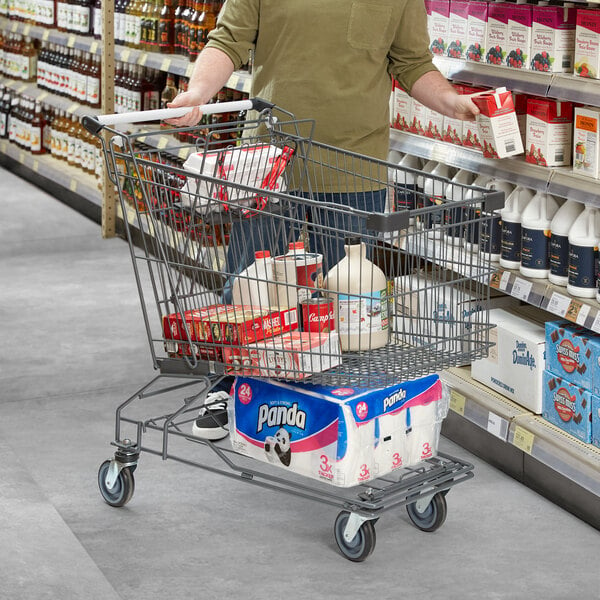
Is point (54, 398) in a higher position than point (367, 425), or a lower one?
lower

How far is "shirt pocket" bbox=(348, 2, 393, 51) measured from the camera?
129 inches

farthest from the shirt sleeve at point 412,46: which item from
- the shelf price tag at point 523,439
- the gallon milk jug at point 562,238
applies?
the shelf price tag at point 523,439

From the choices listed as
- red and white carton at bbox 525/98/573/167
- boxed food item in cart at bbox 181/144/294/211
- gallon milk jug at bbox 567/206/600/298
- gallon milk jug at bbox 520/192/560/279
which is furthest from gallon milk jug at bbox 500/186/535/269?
boxed food item in cart at bbox 181/144/294/211

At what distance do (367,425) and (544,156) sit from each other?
102 centimetres

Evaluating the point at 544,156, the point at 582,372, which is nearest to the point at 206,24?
the point at 544,156

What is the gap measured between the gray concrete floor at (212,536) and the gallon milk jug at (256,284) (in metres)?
0.64

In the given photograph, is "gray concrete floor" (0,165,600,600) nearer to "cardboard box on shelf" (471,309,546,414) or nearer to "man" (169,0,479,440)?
"cardboard box on shelf" (471,309,546,414)

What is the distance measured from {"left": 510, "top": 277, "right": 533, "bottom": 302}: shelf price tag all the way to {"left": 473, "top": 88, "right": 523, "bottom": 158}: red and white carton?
37cm

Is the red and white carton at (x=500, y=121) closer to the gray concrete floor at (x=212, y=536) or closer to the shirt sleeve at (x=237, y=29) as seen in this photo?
the shirt sleeve at (x=237, y=29)

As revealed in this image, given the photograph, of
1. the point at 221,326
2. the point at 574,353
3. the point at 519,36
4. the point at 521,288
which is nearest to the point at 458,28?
the point at 519,36

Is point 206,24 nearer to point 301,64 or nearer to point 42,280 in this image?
point 42,280

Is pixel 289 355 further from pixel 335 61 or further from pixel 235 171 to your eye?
pixel 335 61

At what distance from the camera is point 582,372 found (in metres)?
3.17

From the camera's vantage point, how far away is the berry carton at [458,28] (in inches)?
140
